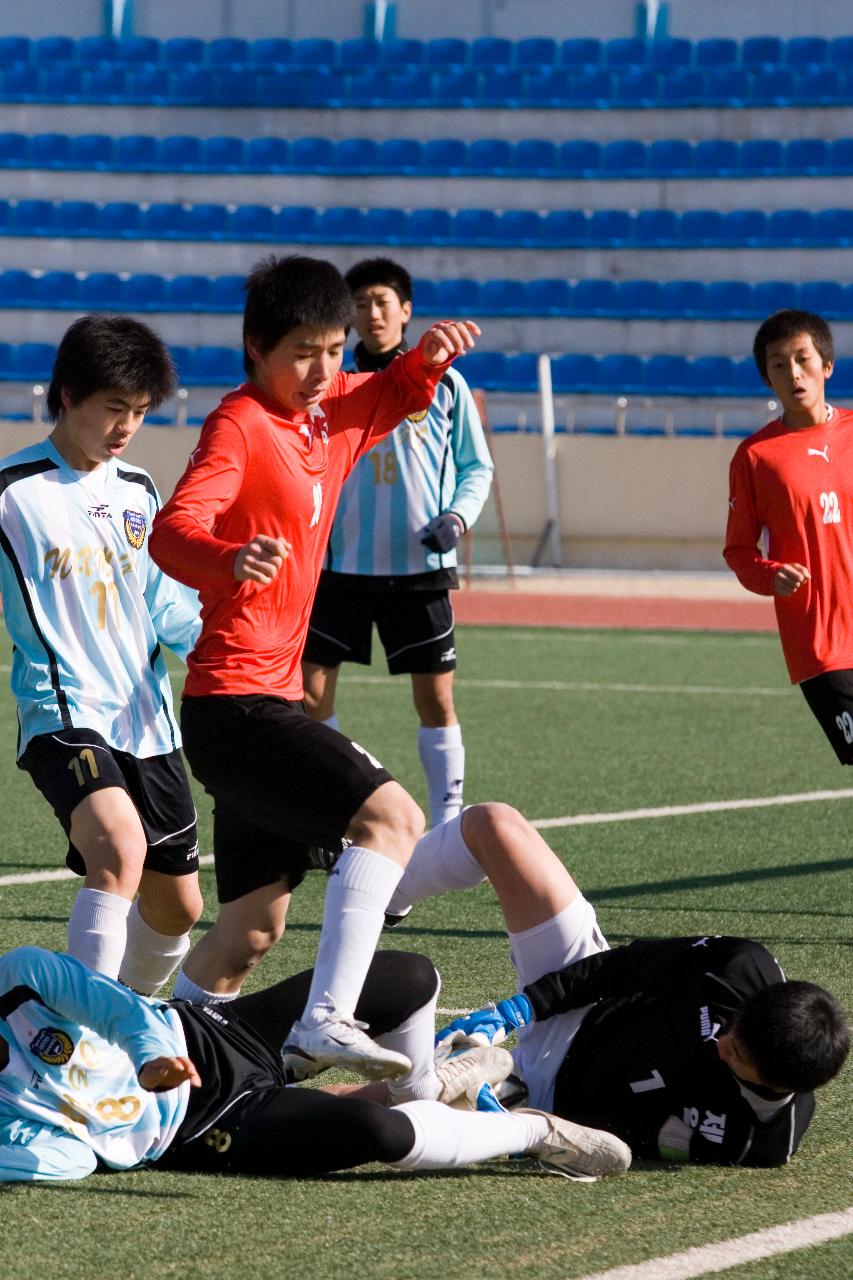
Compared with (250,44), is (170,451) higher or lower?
lower

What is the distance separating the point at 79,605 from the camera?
4406mm

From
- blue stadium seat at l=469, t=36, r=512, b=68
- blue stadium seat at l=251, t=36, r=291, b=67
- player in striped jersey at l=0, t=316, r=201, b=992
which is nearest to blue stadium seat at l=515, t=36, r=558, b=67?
blue stadium seat at l=469, t=36, r=512, b=68

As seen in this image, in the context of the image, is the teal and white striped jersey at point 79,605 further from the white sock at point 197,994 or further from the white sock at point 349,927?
the white sock at point 349,927

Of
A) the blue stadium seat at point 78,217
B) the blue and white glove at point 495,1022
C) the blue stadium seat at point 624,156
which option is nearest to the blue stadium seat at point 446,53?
the blue stadium seat at point 624,156

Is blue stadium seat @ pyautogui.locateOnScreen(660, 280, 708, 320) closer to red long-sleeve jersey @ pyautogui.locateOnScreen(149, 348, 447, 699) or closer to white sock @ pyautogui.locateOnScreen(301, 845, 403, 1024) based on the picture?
red long-sleeve jersey @ pyautogui.locateOnScreen(149, 348, 447, 699)

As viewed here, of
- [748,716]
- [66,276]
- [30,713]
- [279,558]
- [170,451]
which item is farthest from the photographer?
[66,276]

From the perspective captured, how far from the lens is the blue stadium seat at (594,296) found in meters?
24.8

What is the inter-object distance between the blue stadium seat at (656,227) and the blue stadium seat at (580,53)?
125 inches

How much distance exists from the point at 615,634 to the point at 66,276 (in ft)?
40.9

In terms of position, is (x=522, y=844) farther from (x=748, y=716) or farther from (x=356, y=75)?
(x=356, y=75)

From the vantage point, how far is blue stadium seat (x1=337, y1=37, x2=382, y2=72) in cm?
2775

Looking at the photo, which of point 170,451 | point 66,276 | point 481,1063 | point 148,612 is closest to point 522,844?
point 481,1063

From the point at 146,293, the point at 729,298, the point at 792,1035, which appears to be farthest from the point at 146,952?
the point at 146,293

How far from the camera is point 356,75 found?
90.0ft
